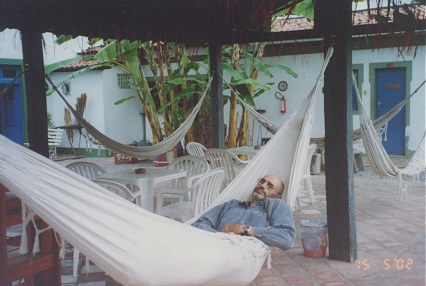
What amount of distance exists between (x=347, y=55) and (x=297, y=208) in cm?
213

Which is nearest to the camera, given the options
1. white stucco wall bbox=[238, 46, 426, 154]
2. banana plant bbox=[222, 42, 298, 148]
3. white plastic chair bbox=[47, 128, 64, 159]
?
banana plant bbox=[222, 42, 298, 148]

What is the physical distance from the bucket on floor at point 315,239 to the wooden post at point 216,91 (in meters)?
2.22

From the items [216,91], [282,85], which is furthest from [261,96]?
[216,91]

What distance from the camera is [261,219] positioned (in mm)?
2676

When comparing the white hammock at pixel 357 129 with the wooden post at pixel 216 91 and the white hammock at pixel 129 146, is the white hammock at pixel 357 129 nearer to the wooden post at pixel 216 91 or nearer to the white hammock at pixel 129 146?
the wooden post at pixel 216 91

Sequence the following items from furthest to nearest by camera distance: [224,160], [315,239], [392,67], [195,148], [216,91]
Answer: [392,67], [195,148], [216,91], [224,160], [315,239]

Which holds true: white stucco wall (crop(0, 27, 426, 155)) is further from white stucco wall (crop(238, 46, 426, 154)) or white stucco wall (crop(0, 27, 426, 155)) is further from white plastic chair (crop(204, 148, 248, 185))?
white plastic chair (crop(204, 148, 248, 185))

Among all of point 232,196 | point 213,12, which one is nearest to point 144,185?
point 232,196

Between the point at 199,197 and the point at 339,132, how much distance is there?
1125mm

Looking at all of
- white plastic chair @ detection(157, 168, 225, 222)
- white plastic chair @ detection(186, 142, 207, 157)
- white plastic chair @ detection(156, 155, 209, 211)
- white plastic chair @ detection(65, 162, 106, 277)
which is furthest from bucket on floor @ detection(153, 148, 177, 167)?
white plastic chair @ detection(157, 168, 225, 222)

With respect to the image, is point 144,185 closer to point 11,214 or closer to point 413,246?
point 11,214

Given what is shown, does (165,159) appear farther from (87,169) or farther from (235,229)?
(235,229)

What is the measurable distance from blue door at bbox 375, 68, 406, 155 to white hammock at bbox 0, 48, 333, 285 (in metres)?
7.23

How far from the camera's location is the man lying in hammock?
8.05 ft
